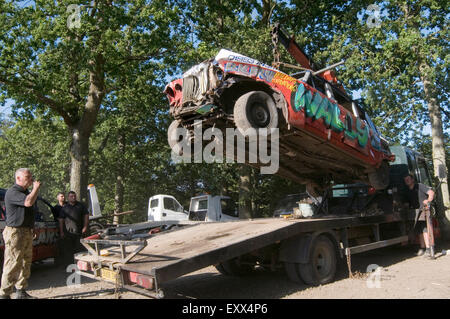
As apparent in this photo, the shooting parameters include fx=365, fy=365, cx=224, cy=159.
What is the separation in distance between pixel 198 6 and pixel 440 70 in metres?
9.60

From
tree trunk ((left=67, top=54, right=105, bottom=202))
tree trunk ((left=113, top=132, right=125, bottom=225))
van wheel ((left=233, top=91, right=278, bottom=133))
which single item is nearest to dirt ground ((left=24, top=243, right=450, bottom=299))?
van wheel ((left=233, top=91, right=278, bottom=133))

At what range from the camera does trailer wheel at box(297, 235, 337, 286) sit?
5176mm

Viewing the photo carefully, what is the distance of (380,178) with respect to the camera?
302 inches

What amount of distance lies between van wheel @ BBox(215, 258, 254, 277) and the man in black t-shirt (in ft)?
9.79

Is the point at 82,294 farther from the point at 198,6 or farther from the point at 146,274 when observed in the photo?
the point at 198,6

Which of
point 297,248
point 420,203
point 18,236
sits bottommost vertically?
point 297,248

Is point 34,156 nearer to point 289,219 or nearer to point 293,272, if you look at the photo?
point 289,219

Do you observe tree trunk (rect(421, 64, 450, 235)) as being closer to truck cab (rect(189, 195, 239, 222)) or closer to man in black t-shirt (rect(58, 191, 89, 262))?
truck cab (rect(189, 195, 239, 222))

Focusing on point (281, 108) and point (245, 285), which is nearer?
point (281, 108)

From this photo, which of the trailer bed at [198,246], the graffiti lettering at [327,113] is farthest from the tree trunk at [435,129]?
the trailer bed at [198,246]

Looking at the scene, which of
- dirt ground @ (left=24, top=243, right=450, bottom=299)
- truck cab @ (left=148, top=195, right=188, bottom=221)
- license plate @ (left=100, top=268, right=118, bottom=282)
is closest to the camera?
license plate @ (left=100, top=268, right=118, bottom=282)

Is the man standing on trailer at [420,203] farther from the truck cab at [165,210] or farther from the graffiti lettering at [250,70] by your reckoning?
the truck cab at [165,210]

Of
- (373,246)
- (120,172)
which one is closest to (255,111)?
(373,246)

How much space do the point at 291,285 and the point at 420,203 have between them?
414 cm
